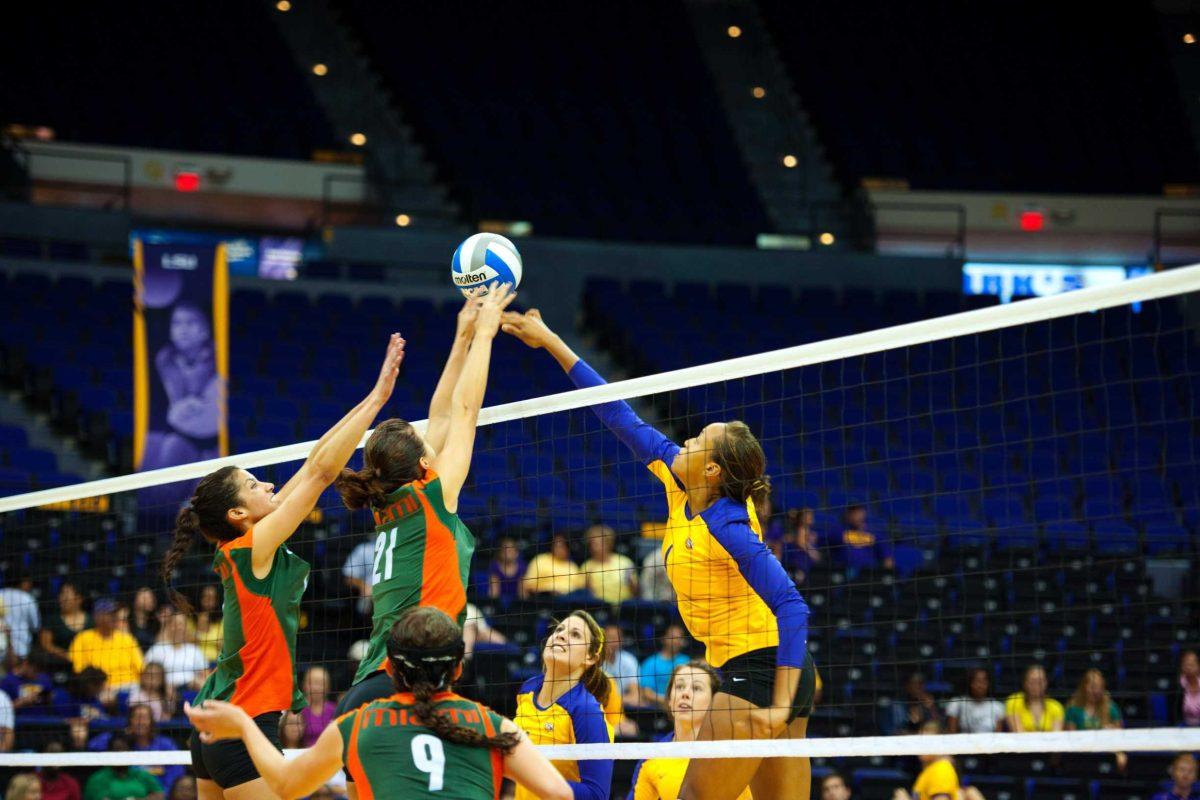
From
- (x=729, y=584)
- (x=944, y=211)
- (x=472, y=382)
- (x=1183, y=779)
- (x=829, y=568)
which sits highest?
(x=944, y=211)

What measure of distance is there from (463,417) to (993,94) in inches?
955

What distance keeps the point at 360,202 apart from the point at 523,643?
1375 centimetres

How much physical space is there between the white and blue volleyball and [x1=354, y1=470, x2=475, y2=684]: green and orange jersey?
131 centimetres

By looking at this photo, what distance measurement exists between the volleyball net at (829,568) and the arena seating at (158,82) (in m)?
8.12

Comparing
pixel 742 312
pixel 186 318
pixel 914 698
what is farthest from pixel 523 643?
pixel 742 312

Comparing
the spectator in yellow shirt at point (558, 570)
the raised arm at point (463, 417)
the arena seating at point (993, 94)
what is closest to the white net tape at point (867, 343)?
the raised arm at point (463, 417)

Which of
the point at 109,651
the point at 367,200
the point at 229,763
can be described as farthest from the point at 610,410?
the point at 367,200

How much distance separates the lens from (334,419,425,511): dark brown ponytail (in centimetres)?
532

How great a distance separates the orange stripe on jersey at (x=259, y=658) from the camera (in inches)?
232

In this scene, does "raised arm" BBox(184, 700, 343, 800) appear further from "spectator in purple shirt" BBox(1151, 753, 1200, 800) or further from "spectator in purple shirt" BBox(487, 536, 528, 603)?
"spectator in purple shirt" BBox(1151, 753, 1200, 800)

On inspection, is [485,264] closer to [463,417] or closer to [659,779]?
[463,417]

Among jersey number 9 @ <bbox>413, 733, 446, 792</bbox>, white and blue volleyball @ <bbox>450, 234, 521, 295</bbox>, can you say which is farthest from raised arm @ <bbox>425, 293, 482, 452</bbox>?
jersey number 9 @ <bbox>413, 733, 446, 792</bbox>

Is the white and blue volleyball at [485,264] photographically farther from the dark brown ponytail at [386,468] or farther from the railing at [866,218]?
the railing at [866,218]

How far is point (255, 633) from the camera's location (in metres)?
5.89
